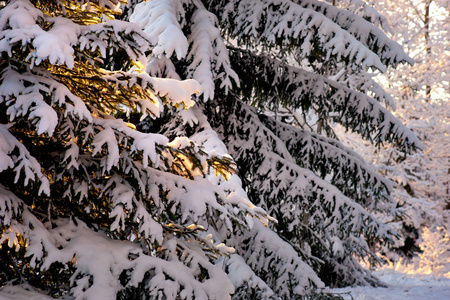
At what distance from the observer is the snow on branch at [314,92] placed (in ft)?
19.0

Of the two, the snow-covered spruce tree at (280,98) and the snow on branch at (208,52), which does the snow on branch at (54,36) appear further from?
the snow on branch at (208,52)

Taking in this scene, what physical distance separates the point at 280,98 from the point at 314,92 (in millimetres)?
544

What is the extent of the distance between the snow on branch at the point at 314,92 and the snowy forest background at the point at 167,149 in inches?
1.0

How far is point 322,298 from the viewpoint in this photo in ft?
15.8

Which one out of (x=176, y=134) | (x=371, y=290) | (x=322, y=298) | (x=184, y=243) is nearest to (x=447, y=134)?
(x=371, y=290)

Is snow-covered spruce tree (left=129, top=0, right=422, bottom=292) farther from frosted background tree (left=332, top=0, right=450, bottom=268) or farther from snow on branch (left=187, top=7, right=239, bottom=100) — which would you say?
frosted background tree (left=332, top=0, right=450, bottom=268)

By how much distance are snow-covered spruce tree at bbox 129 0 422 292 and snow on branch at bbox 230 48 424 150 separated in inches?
0.6

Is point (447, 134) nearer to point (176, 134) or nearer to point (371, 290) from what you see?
point (371, 290)

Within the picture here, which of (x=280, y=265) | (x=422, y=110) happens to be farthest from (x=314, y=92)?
(x=422, y=110)

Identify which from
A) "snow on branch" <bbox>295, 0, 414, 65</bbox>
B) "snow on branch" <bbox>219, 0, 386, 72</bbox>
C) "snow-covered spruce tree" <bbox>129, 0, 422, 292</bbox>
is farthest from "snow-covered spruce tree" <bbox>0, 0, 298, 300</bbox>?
"snow on branch" <bbox>295, 0, 414, 65</bbox>

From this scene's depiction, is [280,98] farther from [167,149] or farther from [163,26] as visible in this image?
[167,149]

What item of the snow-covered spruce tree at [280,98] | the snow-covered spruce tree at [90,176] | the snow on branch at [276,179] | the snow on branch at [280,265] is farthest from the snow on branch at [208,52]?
the snow on branch at [280,265]

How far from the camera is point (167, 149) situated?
2742 millimetres

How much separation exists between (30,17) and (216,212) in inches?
64.9
